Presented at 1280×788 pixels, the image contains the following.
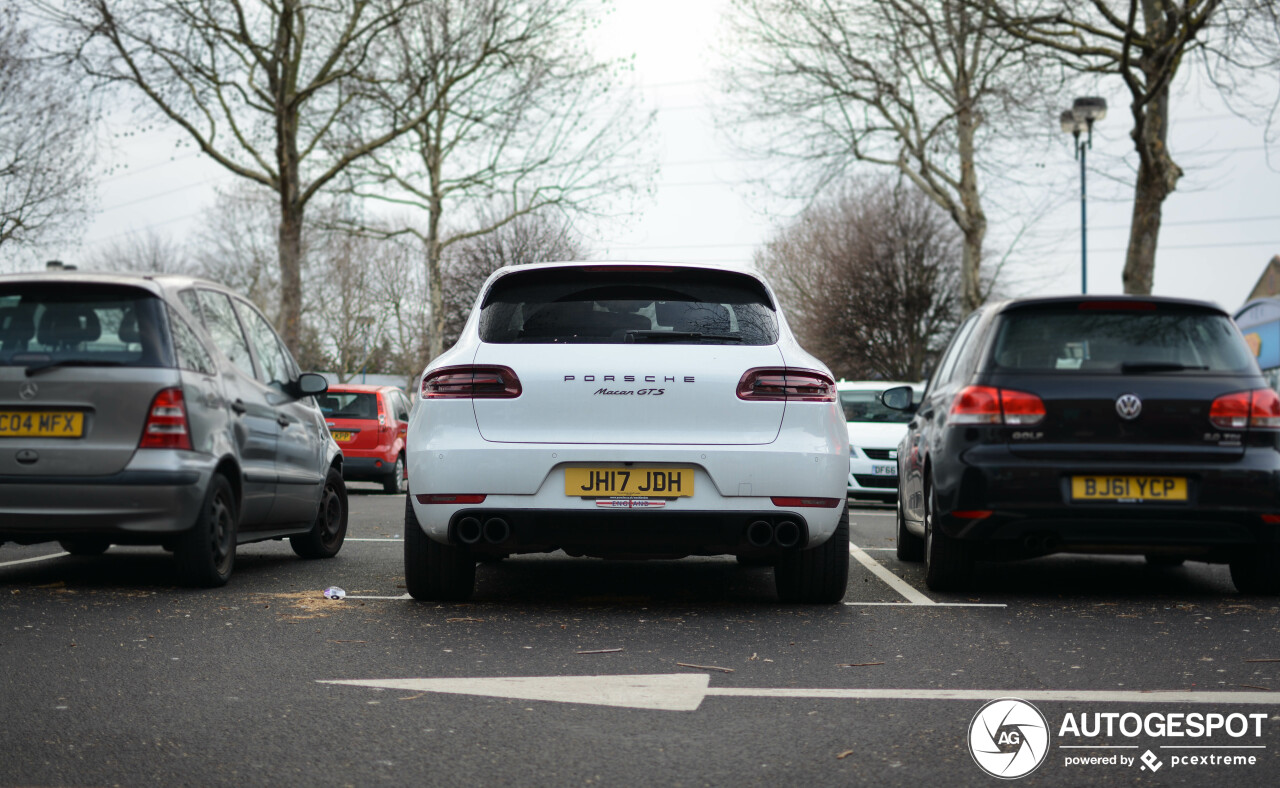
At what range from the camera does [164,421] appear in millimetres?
7207

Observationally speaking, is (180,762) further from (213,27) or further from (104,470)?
(213,27)

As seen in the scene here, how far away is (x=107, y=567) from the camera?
8812 millimetres

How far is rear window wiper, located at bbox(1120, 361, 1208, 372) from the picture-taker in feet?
23.7

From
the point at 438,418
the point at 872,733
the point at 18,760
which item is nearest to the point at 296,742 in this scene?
the point at 18,760

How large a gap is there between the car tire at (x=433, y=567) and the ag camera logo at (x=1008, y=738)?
3.09 metres

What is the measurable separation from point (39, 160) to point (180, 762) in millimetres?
31957

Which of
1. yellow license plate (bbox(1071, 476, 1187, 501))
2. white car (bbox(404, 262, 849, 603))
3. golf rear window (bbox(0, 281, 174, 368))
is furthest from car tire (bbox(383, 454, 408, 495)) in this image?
yellow license plate (bbox(1071, 476, 1187, 501))

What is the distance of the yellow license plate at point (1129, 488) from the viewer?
7.06 metres

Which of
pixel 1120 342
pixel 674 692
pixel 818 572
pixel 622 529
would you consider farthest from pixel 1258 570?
pixel 674 692

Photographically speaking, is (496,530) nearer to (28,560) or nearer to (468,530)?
(468,530)

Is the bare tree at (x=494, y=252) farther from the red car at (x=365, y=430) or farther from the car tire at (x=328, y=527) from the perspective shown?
the car tire at (x=328, y=527)

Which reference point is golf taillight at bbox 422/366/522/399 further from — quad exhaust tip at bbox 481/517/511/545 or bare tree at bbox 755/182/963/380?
bare tree at bbox 755/182/963/380

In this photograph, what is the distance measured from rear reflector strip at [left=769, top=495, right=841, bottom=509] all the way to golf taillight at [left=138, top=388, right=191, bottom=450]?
10.2ft

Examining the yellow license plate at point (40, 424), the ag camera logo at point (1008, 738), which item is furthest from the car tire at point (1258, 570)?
the yellow license plate at point (40, 424)
